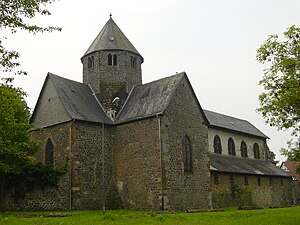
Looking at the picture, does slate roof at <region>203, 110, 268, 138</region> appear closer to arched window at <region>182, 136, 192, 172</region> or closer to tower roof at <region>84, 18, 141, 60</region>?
arched window at <region>182, 136, 192, 172</region>

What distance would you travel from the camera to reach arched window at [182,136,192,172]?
32903 mm

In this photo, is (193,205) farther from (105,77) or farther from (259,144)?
(259,144)

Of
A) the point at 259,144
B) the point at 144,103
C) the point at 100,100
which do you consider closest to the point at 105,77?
the point at 100,100

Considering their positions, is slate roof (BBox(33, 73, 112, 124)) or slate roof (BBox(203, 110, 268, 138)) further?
slate roof (BBox(203, 110, 268, 138))

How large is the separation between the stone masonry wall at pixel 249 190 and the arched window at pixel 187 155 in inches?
194

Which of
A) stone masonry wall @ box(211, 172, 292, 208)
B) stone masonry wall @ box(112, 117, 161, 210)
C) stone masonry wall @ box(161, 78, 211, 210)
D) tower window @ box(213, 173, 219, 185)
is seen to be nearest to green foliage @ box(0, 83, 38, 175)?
stone masonry wall @ box(112, 117, 161, 210)

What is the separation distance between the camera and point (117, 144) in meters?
33.9

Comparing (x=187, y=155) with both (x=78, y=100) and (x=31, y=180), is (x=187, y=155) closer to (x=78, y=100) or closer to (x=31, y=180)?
(x=78, y=100)

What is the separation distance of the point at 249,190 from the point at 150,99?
15838mm

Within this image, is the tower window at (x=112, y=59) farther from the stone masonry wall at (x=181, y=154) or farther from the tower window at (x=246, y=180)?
the tower window at (x=246, y=180)

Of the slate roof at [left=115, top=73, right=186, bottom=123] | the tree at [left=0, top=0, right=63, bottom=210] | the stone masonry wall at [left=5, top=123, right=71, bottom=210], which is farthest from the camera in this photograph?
the slate roof at [left=115, top=73, right=186, bottom=123]

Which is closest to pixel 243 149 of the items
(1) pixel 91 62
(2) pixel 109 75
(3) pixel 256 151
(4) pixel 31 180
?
(3) pixel 256 151

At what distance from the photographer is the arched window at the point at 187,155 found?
32.9 metres

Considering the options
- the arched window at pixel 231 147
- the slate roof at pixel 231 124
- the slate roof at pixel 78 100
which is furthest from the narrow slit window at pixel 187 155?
the arched window at pixel 231 147
